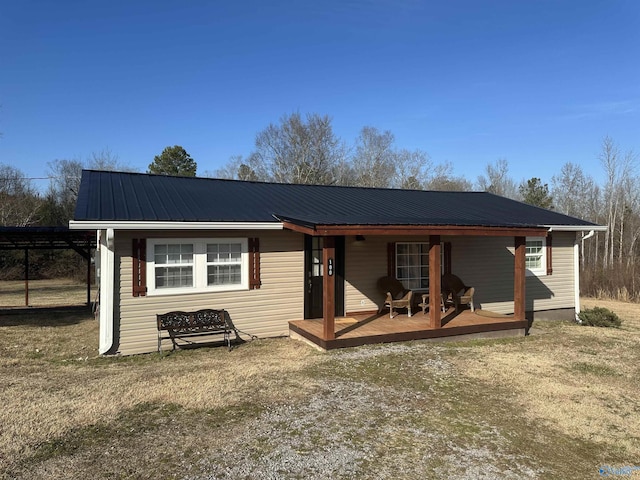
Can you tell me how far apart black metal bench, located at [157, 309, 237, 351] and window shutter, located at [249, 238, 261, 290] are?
0.77 metres

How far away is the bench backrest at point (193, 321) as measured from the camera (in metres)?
7.68

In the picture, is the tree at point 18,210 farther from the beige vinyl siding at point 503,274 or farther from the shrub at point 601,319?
the shrub at point 601,319

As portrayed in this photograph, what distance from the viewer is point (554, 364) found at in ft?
23.3

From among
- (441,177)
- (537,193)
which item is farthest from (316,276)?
(441,177)

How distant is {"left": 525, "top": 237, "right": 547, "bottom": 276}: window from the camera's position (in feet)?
38.3

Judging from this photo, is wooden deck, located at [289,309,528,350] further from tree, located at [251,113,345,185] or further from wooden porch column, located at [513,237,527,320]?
tree, located at [251,113,345,185]

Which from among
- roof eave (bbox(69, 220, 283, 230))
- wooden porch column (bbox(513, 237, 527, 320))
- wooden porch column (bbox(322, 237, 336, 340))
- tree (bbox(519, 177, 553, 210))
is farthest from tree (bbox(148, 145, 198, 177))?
wooden porch column (bbox(513, 237, 527, 320))

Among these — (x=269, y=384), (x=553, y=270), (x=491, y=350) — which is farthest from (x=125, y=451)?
(x=553, y=270)

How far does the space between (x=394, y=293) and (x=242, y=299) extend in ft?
11.0

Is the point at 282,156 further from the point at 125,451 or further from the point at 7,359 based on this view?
the point at 125,451

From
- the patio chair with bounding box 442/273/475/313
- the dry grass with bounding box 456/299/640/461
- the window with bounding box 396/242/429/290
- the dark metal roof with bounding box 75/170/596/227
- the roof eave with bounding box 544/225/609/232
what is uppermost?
the dark metal roof with bounding box 75/170/596/227

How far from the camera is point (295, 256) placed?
9102 millimetres

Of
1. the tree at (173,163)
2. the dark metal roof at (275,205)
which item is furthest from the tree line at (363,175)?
the dark metal roof at (275,205)

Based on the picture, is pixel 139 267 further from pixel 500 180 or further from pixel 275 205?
pixel 500 180
